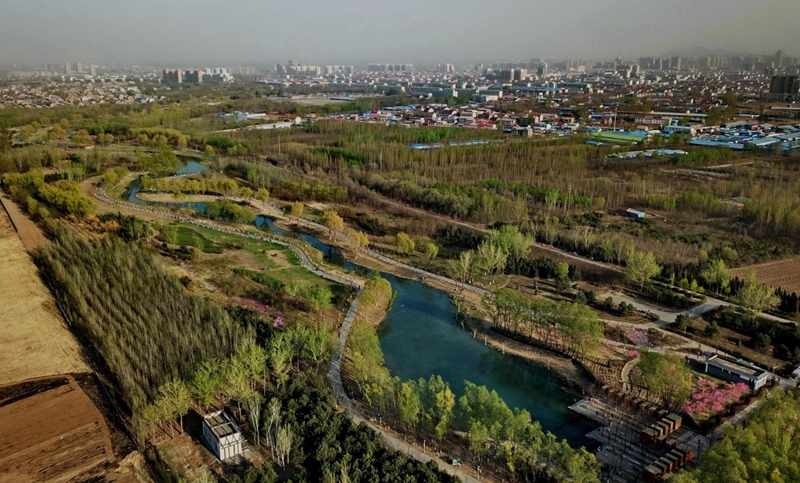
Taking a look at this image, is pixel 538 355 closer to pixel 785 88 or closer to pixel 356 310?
pixel 356 310

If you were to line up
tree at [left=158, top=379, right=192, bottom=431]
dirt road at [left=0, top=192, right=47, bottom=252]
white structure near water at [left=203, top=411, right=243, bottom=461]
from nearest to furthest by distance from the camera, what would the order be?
1. white structure near water at [left=203, top=411, right=243, bottom=461]
2. tree at [left=158, top=379, right=192, bottom=431]
3. dirt road at [left=0, top=192, right=47, bottom=252]

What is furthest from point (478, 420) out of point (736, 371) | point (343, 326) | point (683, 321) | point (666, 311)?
point (666, 311)

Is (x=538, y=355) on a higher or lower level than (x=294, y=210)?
lower

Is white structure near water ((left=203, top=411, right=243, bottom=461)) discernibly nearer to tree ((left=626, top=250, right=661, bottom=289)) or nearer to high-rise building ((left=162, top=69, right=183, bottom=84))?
tree ((left=626, top=250, right=661, bottom=289))

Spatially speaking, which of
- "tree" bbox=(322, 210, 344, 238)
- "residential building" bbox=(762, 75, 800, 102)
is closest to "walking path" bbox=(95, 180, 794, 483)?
"tree" bbox=(322, 210, 344, 238)

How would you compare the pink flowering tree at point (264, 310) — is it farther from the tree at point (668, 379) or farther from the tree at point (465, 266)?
the tree at point (668, 379)

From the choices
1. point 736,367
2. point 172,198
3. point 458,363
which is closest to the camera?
point 736,367

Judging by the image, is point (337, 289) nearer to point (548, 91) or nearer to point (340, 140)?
point (340, 140)
